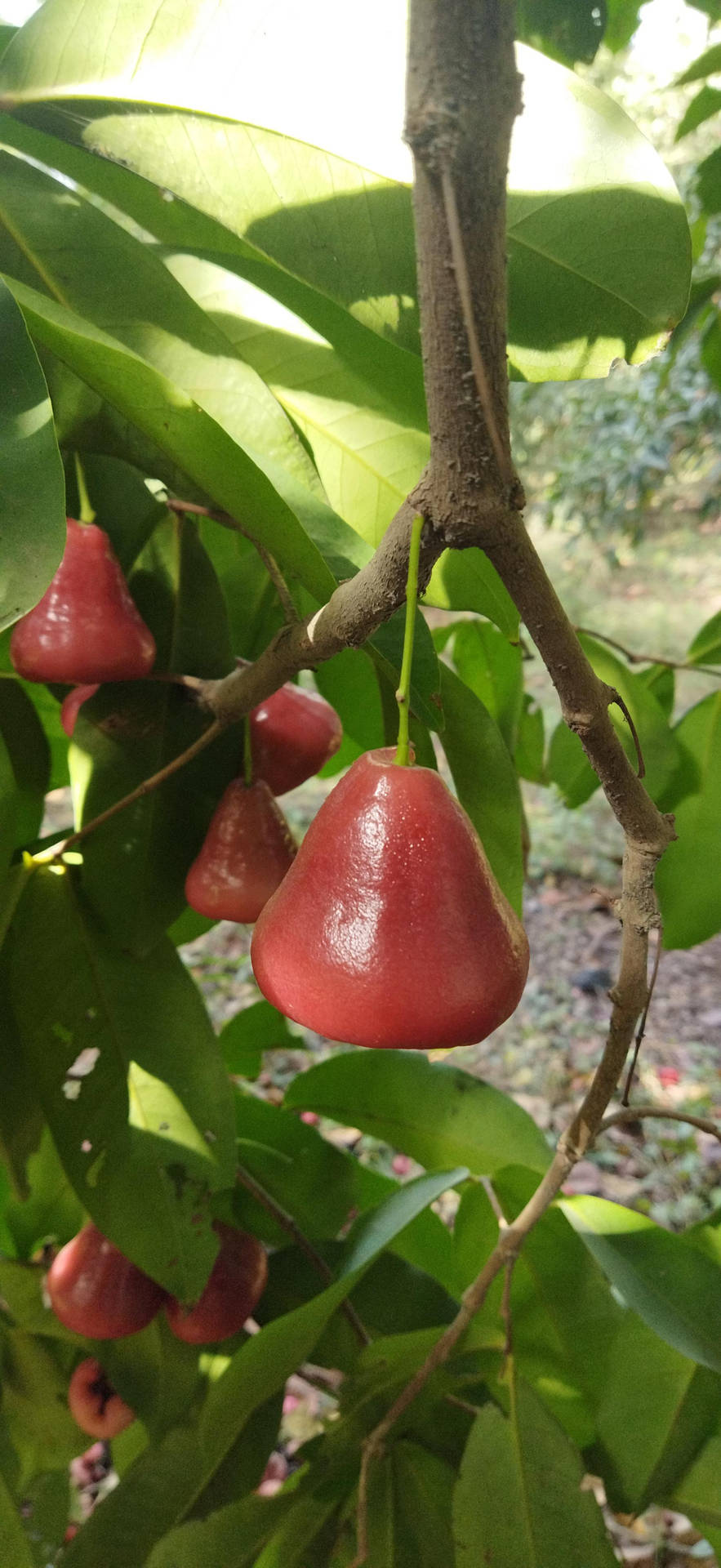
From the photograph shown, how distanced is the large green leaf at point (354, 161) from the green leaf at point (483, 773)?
206mm

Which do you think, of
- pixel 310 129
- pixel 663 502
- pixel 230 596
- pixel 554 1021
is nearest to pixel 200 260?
pixel 310 129

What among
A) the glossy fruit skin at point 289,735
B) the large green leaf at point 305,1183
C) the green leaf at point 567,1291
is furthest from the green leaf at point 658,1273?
the glossy fruit skin at point 289,735

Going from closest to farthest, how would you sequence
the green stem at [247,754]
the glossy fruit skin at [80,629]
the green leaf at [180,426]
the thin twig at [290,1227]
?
1. the green leaf at [180,426]
2. the glossy fruit skin at [80,629]
3. the green stem at [247,754]
4. the thin twig at [290,1227]

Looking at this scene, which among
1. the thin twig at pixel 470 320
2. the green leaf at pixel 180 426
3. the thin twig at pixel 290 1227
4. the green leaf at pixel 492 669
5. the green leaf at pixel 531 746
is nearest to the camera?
the thin twig at pixel 470 320

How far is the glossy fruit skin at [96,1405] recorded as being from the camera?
2.71 ft

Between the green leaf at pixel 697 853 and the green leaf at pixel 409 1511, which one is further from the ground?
the green leaf at pixel 697 853

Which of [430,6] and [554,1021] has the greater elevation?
[430,6]

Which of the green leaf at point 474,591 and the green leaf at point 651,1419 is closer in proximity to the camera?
the green leaf at point 474,591

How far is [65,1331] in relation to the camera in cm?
84

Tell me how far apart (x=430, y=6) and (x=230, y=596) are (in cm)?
57

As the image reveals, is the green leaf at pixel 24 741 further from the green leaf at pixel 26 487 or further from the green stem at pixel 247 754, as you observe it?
the green leaf at pixel 26 487

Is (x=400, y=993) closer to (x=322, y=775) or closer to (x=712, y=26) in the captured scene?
(x=322, y=775)

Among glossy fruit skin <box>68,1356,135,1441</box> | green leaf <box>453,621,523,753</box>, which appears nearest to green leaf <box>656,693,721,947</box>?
green leaf <box>453,621,523,753</box>

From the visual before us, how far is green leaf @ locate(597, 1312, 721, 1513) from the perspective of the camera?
69 centimetres
